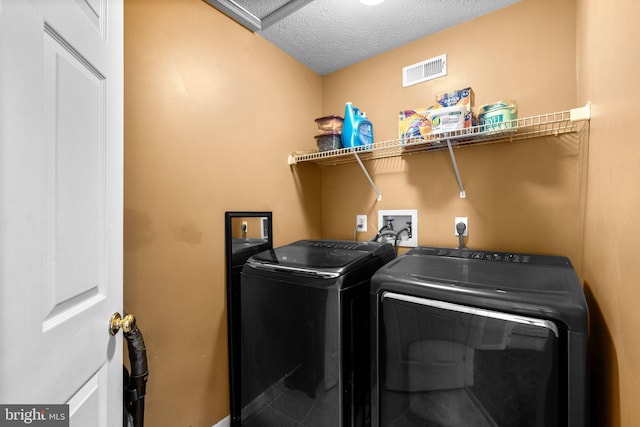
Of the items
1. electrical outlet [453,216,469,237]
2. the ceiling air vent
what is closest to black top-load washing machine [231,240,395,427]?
electrical outlet [453,216,469,237]

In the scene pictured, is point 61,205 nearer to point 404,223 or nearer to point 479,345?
point 479,345

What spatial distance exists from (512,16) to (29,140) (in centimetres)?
224

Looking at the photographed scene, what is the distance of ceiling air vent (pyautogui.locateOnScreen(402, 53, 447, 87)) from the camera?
1868 millimetres

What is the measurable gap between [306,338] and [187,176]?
1.04 m

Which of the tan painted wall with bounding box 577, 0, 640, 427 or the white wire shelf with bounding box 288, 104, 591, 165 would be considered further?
the white wire shelf with bounding box 288, 104, 591, 165

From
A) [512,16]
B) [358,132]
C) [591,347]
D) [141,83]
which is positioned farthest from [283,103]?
[591,347]

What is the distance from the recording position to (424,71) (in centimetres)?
194

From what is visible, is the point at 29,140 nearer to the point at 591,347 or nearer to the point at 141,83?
the point at 141,83

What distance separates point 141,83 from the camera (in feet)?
4.36

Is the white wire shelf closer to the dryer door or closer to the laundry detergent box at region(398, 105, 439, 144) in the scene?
the laundry detergent box at region(398, 105, 439, 144)

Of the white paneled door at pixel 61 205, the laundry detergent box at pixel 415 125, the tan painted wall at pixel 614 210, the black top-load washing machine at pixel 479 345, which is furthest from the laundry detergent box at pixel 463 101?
the white paneled door at pixel 61 205

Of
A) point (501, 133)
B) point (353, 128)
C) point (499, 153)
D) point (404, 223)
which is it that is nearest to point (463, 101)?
point (501, 133)

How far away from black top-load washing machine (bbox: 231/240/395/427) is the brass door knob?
0.68 meters

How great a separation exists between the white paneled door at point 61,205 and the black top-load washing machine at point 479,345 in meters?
0.95
